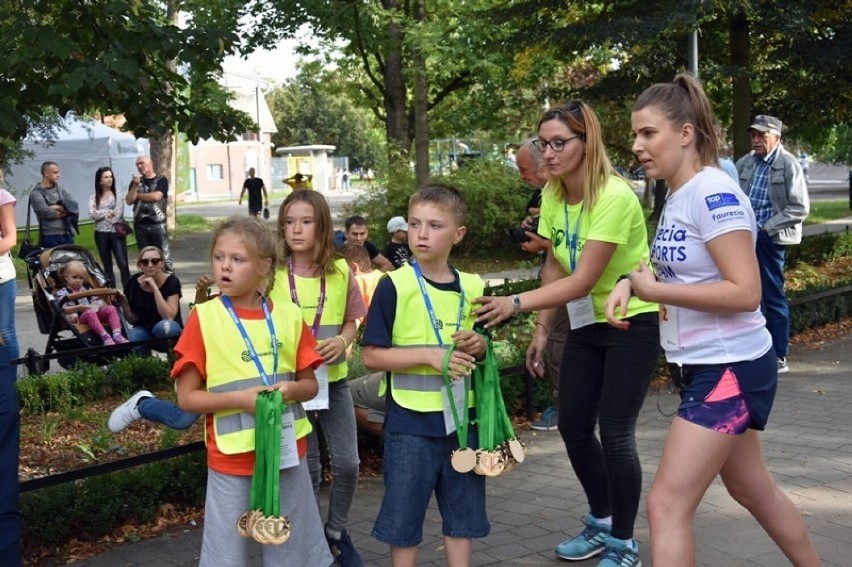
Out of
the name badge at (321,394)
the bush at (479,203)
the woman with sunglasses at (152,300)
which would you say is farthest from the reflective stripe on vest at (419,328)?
the bush at (479,203)

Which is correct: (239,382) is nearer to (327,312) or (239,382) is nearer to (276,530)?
(276,530)

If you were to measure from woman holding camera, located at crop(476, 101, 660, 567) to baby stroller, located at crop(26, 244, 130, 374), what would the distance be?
4.97 meters

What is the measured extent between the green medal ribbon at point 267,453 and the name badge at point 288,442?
11cm

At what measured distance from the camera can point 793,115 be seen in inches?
595

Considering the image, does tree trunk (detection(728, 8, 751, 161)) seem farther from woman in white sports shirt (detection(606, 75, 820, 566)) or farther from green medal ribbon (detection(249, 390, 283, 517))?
green medal ribbon (detection(249, 390, 283, 517))

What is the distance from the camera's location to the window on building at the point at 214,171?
289 feet

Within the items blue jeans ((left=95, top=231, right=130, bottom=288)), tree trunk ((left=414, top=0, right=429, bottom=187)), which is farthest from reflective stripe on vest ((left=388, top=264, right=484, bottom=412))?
tree trunk ((left=414, top=0, right=429, bottom=187))

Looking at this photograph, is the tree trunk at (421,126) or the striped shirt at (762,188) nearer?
the striped shirt at (762,188)

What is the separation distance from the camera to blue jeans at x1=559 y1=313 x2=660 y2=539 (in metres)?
4.35

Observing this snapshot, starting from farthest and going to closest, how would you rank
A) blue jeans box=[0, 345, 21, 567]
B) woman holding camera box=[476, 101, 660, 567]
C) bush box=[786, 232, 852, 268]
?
1. bush box=[786, 232, 852, 268]
2. woman holding camera box=[476, 101, 660, 567]
3. blue jeans box=[0, 345, 21, 567]

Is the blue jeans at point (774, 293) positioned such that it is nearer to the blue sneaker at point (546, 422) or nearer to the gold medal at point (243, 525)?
the blue sneaker at point (546, 422)

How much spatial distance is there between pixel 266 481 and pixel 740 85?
490 inches

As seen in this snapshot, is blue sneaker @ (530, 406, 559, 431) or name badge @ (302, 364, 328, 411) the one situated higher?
name badge @ (302, 364, 328, 411)

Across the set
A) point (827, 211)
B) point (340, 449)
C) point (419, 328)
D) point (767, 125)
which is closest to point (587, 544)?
point (340, 449)
